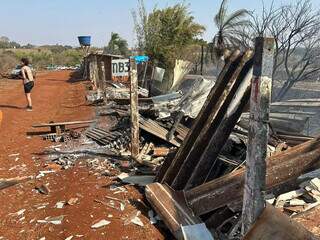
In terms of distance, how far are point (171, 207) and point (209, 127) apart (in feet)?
4.55

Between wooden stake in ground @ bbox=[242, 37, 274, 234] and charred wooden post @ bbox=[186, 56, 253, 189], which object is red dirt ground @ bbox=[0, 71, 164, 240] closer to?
charred wooden post @ bbox=[186, 56, 253, 189]

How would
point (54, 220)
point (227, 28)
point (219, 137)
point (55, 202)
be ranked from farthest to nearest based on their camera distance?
point (227, 28), point (55, 202), point (219, 137), point (54, 220)

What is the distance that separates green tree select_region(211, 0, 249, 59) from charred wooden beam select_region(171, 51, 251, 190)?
11.1 metres

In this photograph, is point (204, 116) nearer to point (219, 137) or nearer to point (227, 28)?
point (219, 137)

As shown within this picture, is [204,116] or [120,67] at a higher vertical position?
[120,67]

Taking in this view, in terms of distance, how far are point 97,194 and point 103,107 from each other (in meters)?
7.92

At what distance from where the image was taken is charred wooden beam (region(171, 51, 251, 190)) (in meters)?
5.99

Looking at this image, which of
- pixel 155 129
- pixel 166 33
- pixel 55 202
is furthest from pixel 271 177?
pixel 166 33

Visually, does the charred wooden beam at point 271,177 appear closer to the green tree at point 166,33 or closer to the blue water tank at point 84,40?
the green tree at point 166,33

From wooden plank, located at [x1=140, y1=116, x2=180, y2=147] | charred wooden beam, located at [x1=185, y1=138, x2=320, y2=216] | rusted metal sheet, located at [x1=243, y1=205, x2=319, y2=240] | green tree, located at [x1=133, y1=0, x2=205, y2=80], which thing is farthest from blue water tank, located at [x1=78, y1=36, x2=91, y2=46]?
rusted metal sheet, located at [x1=243, y1=205, x2=319, y2=240]

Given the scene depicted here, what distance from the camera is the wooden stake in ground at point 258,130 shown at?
127 inches

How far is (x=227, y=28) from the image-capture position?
17.8m

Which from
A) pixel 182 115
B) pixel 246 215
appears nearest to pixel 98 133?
pixel 182 115

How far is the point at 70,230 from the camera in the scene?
517cm
